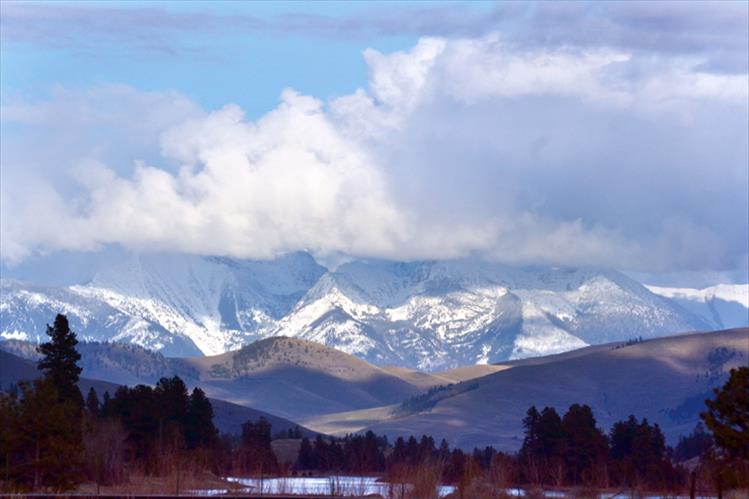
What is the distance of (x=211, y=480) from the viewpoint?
8456 cm

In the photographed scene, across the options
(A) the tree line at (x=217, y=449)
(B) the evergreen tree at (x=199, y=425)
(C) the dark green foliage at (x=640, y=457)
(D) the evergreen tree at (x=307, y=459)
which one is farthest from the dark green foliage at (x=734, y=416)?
(D) the evergreen tree at (x=307, y=459)

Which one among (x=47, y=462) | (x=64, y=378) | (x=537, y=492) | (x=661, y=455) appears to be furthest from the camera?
(x=661, y=455)

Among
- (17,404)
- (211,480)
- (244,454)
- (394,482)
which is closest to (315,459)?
(244,454)

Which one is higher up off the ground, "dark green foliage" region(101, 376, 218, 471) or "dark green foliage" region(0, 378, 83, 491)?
"dark green foliage" region(101, 376, 218, 471)

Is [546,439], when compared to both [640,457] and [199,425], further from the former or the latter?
[199,425]

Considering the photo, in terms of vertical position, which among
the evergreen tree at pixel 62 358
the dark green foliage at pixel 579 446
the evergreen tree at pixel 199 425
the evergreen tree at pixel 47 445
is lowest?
the evergreen tree at pixel 47 445

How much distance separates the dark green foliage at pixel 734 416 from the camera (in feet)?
219

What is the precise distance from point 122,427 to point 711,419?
51.6m

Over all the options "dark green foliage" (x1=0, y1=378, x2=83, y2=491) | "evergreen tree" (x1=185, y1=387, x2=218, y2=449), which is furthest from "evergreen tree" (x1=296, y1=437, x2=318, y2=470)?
"dark green foliage" (x1=0, y1=378, x2=83, y2=491)

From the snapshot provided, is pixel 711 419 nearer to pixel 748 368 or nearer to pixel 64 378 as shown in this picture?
pixel 748 368

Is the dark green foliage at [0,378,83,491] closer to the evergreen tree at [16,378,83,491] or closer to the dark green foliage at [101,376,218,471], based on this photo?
the evergreen tree at [16,378,83,491]

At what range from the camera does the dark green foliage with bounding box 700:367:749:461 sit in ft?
219

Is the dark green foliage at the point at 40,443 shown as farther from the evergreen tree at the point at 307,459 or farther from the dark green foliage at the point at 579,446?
the evergreen tree at the point at 307,459

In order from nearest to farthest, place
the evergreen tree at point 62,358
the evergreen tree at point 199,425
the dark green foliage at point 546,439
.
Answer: the evergreen tree at point 62,358 < the dark green foliage at point 546,439 < the evergreen tree at point 199,425
